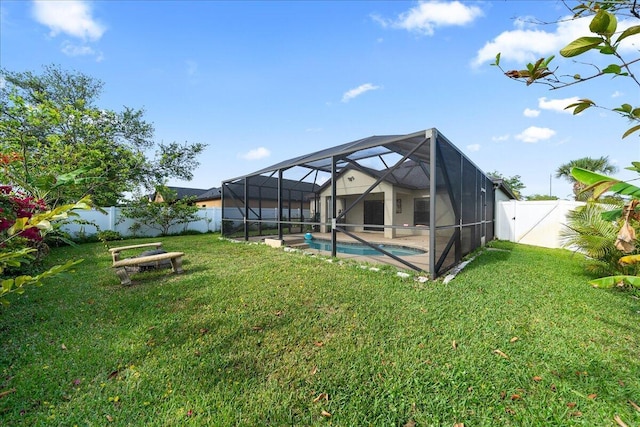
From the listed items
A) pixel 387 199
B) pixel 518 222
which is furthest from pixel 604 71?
pixel 518 222

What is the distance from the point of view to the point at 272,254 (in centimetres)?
789

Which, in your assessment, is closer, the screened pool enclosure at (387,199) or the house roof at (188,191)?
the screened pool enclosure at (387,199)

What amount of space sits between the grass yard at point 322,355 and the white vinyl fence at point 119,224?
7.97 metres

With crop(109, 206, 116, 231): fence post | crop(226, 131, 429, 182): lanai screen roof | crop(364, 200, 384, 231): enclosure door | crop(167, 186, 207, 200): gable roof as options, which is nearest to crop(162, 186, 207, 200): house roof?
crop(167, 186, 207, 200): gable roof

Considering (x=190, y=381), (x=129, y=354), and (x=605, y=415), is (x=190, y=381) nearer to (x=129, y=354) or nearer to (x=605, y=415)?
(x=129, y=354)

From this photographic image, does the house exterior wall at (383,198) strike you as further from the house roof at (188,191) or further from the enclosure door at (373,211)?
the house roof at (188,191)

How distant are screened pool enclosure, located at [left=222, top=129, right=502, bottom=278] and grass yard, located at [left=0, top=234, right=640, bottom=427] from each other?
1869mm

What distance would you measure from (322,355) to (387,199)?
1122 centimetres

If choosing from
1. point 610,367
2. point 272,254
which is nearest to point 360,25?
point 272,254

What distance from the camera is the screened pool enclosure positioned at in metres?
5.61

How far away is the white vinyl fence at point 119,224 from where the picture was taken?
1132 cm

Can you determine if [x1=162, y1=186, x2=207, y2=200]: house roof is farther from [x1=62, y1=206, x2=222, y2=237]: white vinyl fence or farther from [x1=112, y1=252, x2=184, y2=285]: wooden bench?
[x1=112, y1=252, x2=184, y2=285]: wooden bench

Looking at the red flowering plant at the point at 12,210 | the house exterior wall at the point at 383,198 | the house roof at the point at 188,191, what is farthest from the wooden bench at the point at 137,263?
the house roof at the point at 188,191

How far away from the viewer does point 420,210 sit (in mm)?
14414
